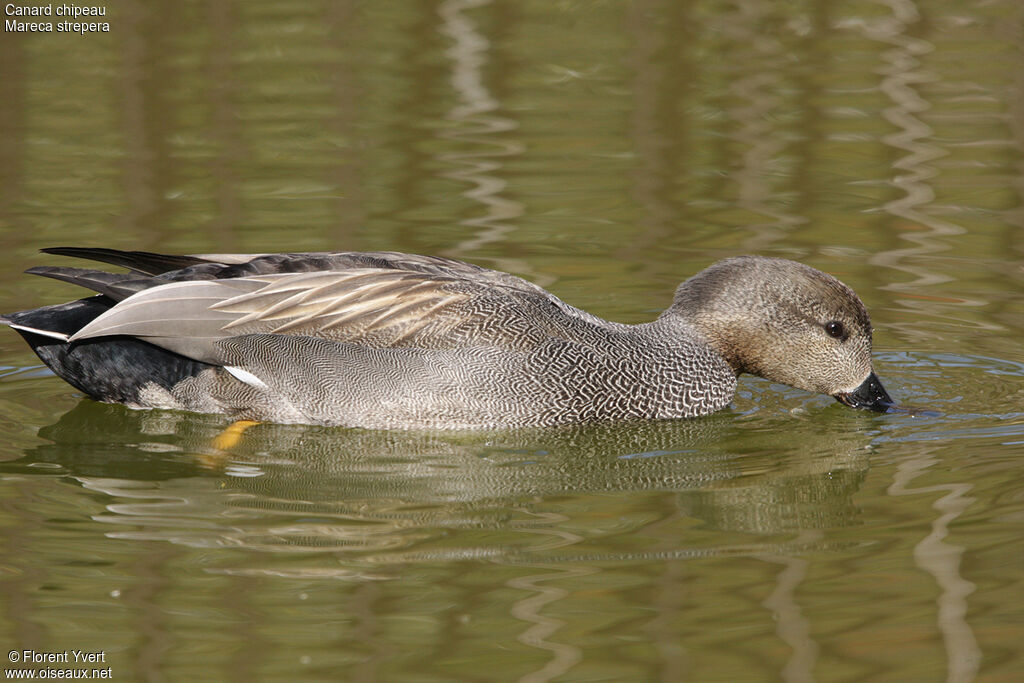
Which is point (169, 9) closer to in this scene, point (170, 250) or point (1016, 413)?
point (170, 250)

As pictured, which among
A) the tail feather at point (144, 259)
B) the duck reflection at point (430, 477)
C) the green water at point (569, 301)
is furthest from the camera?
the tail feather at point (144, 259)

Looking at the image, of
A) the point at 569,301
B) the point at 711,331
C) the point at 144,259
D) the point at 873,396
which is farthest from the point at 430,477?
the point at 569,301

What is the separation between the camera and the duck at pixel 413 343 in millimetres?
6828

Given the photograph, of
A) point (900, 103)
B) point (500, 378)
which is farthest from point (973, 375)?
point (900, 103)

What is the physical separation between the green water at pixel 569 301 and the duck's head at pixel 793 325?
187 millimetres

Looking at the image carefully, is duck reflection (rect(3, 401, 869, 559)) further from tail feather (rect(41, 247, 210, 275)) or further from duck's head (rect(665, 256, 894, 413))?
tail feather (rect(41, 247, 210, 275))

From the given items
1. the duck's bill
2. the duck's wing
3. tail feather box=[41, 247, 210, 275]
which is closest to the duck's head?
the duck's bill

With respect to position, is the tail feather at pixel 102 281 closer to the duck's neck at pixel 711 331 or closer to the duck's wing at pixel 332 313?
the duck's wing at pixel 332 313

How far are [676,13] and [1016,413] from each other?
8693 millimetres

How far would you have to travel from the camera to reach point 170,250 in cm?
955

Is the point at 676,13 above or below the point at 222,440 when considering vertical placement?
above

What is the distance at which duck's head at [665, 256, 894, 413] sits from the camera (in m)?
7.18

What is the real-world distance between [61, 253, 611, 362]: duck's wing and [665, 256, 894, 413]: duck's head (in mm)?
804

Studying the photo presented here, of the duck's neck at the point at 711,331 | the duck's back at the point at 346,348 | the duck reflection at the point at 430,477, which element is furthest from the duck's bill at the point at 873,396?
the duck's back at the point at 346,348
